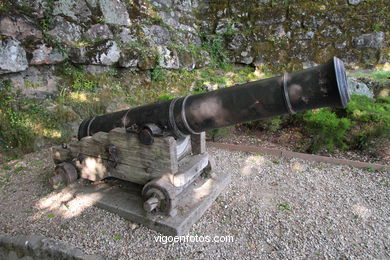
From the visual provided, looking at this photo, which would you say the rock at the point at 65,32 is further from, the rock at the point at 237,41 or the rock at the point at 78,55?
the rock at the point at 237,41

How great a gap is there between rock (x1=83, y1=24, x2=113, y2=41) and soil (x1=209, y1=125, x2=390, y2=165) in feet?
14.5

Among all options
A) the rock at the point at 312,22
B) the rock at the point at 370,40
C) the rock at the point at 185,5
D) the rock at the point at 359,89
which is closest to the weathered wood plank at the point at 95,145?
the rock at the point at 359,89

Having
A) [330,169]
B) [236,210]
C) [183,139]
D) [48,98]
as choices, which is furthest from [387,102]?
[48,98]

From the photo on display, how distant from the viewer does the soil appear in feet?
17.0

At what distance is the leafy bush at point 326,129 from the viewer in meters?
5.06

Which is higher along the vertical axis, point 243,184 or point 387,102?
point 387,102

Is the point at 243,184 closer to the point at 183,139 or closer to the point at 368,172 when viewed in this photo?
the point at 183,139

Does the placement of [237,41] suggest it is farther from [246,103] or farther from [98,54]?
[246,103]

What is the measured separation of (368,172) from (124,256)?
4286mm

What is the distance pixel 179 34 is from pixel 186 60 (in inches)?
53.7

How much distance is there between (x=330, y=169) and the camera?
4.80 m

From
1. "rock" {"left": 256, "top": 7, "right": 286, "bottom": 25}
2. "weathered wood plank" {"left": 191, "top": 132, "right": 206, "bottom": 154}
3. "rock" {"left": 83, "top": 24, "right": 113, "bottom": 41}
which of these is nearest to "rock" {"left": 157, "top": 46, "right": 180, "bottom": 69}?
"rock" {"left": 83, "top": 24, "right": 113, "bottom": 41}

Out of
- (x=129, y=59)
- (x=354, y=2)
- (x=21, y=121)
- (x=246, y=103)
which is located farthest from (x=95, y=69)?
(x=354, y=2)

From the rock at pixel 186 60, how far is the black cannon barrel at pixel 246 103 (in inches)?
242
